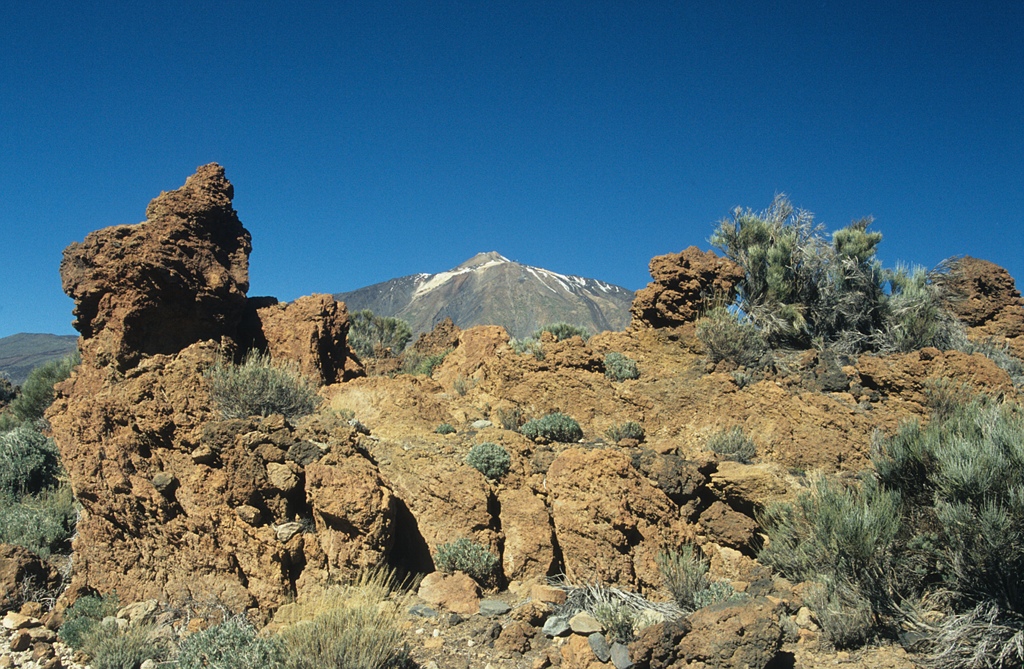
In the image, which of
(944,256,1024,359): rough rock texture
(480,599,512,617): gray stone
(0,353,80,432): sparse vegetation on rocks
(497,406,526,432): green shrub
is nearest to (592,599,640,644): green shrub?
(480,599,512,617): gray stone

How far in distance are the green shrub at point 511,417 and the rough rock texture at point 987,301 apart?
10.3 meters

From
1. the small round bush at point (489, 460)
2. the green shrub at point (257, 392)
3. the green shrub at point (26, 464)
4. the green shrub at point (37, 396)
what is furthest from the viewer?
the green shrub at point (37, 396)

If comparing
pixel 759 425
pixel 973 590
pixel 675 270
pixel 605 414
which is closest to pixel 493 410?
pixel 605 414

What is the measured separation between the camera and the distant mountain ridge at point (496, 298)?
3255 inches

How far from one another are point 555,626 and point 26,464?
23.7 feet

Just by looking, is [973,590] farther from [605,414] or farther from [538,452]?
[605,414]

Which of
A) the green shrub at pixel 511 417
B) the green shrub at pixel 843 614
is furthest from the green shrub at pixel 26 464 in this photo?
the green shrub at pixel 843 614

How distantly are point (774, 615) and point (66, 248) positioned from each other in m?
9.76

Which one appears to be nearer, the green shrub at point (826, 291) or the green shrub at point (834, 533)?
the green shrub at point (834, 533)

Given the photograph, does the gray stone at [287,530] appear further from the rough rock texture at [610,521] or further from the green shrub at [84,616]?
the rough rock texture at [610,521]

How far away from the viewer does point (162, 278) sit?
346 inches

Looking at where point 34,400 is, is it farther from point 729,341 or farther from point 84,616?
point 729,341

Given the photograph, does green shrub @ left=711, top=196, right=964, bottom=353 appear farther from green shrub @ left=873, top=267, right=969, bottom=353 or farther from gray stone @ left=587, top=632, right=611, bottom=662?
gray stone @ left=587, top=632, right=611, bottom=662

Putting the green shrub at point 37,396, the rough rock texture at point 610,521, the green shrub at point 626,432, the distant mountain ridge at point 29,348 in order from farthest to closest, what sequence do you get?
1. the distant mountain ridge at point 29,348
2. the green shrub at point 37,396
3. the green shrub at point 626,432
4. the rough rock texture at point 610,521
